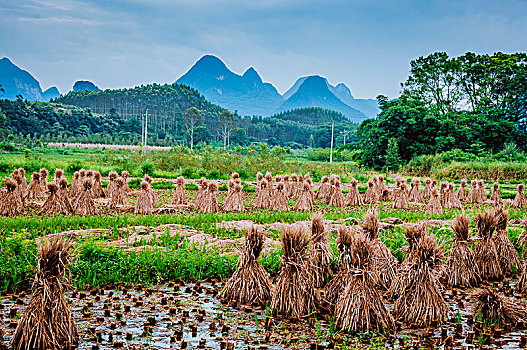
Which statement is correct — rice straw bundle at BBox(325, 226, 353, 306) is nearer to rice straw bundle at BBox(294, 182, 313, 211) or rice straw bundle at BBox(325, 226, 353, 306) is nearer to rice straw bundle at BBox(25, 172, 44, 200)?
rice straw bundle at BBox(294, 182, 313, 211)

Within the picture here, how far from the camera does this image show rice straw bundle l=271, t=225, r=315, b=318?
555 centimetres

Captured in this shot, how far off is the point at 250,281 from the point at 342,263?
1235mm

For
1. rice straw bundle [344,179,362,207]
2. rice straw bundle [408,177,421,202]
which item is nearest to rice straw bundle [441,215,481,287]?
rice straw bundle [344,179,362,207]

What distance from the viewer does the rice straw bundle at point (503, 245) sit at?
770 centimetres

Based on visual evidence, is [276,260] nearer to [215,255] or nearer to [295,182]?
[215,255]

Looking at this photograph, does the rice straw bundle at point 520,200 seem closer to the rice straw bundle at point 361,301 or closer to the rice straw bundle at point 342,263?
the rice straw bundle at point 342,263

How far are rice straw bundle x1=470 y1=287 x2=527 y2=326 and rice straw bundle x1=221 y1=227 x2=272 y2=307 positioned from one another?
257 centimetres

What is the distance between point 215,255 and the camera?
7344 millimetres

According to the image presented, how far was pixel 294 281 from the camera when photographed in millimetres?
5590

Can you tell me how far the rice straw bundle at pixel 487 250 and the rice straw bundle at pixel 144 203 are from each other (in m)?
8.07

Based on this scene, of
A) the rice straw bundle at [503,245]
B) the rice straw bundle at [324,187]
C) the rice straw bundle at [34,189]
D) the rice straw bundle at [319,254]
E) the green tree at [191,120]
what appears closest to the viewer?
the rice straw bundle at [319,254]

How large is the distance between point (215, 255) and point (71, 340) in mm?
3121

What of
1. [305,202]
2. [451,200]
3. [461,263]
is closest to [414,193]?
[451,200]

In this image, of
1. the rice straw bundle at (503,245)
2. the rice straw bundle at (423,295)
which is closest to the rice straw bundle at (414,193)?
the rice straw bundle at (503,245)
